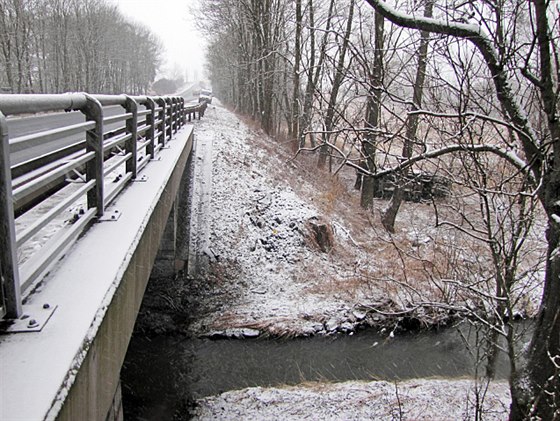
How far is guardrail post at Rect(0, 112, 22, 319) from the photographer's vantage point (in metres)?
1.93

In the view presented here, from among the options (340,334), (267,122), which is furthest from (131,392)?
(267,122)

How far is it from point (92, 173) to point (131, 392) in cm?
657

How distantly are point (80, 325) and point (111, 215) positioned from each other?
1.89 m

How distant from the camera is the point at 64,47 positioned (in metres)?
37.2

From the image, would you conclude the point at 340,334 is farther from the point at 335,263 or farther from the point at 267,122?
the point at 267,122

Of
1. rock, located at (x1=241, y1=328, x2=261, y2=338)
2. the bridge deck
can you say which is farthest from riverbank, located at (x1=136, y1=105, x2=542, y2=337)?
the bridge deck

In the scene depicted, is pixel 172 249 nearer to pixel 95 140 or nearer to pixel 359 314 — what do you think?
pixel 359 314

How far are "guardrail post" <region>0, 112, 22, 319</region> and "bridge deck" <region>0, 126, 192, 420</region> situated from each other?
0.19 metres

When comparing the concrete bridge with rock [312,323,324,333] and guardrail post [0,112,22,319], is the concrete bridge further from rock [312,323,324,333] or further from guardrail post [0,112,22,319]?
rock [312,323,324,333]

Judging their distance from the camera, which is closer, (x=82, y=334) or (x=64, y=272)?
(x=82, y=334)

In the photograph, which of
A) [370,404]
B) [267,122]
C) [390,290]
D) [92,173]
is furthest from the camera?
[267,122]

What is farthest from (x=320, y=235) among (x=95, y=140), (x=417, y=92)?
(x=95, y=140)

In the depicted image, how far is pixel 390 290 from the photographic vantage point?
12.8 metres

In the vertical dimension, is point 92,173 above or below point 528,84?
below
